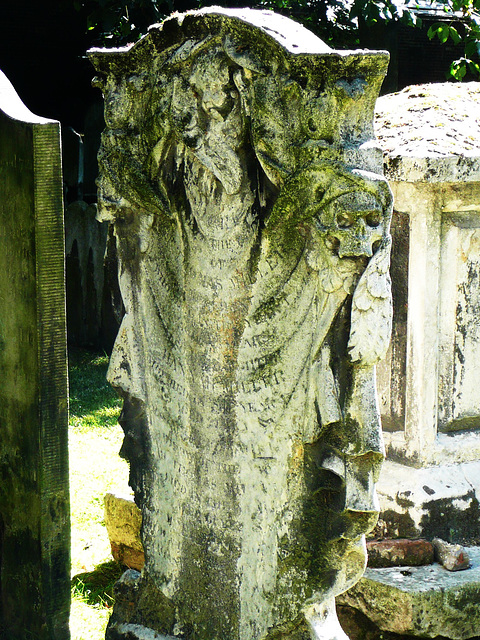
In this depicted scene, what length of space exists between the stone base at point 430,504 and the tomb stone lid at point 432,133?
1054 mm

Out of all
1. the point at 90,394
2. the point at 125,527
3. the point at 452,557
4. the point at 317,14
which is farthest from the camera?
the point at 317,14

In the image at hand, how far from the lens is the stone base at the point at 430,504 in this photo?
3088 mm

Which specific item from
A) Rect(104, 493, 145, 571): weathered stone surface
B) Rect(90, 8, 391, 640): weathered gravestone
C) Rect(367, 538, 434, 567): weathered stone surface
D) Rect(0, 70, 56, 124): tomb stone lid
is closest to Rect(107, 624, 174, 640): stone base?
Rect(90, 8, 391, 640): weathered gravestone

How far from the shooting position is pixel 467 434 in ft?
10.6

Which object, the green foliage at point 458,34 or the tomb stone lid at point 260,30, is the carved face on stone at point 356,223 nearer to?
the tomb stone lid at point 260,30

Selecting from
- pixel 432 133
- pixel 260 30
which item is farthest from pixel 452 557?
pixel 260 30

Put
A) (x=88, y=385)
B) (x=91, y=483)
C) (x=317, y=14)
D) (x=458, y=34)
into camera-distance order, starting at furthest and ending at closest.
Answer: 1. (x=317, y=14)
2. (x=458, y=34)
3. (x=88, y=385)
4. (x=91, y=483)

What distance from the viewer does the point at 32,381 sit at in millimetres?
2719

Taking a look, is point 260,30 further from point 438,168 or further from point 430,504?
point 430,504

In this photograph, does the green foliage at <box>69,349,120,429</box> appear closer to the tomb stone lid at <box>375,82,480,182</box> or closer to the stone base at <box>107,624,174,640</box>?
the stone base at <box>107,624,174,640</box>

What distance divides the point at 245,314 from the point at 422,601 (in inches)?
45.7

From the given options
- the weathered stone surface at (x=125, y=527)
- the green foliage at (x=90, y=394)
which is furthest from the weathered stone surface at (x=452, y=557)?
the green foliage at (x=90, y=394)

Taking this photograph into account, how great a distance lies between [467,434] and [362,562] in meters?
0.99

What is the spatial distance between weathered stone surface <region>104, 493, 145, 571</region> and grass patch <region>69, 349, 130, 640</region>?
0.14 metres
